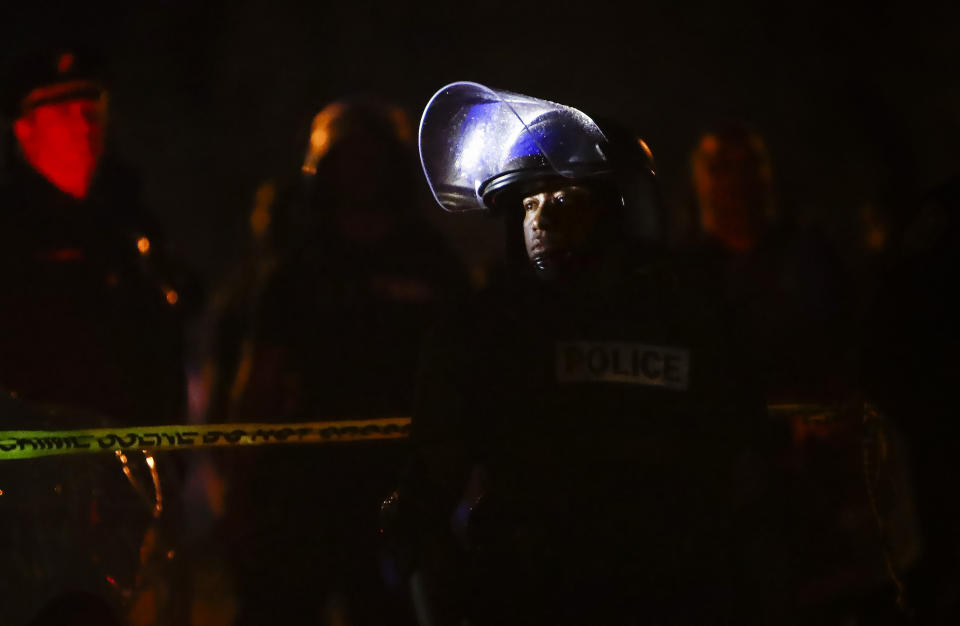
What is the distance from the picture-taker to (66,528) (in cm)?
301

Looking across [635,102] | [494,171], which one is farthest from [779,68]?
[494,171]

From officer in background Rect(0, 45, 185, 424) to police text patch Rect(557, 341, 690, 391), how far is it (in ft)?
5.32

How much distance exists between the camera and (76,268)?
3.21m

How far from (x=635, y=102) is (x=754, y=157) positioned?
131 cm

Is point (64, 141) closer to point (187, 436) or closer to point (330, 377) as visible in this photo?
point (187, 436)

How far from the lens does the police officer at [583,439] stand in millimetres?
2510

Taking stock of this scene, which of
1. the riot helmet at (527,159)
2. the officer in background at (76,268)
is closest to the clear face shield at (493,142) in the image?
the riot helmet at (527,159)

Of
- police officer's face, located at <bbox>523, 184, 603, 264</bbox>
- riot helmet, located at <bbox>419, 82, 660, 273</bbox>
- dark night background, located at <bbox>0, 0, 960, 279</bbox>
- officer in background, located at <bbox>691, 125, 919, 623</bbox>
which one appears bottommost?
officer in background, located at <bbox>691, 125, 919, 623</bbox>

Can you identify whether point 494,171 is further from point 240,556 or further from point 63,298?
point 240,556

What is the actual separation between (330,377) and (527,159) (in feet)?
4.54

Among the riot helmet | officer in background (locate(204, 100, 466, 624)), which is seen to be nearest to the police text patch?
the riot helmet

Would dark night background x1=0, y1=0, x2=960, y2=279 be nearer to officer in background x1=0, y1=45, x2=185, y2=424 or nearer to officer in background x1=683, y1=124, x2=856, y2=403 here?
officer in background x1=683, y1=124, x2=856, y2=403

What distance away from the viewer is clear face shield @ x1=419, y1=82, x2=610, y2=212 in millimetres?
2664

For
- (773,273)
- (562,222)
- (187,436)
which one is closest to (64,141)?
(187,436)
